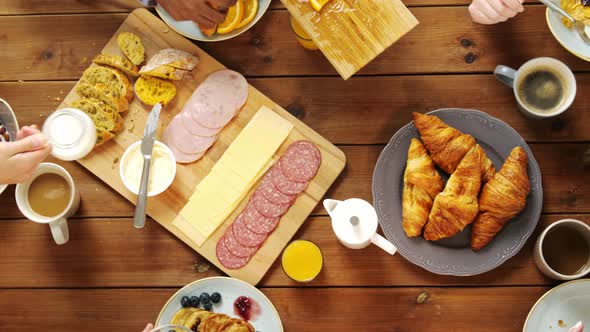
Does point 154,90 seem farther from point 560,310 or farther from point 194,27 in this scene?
point 560,310

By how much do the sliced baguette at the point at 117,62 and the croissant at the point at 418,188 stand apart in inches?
34.1

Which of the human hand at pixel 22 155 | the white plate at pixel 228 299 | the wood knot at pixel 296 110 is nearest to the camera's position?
the human hand at pixel 22 155

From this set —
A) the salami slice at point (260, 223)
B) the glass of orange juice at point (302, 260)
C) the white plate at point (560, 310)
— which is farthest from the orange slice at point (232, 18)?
the white plate at point (560, 310)

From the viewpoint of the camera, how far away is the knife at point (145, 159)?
191 centimetres

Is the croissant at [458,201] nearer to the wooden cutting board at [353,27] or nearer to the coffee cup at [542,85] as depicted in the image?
the coffee cup at [542,85]

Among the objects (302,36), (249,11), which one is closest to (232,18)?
(249,11)

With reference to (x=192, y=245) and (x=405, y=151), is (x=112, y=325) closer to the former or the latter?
(x=192, y=245)

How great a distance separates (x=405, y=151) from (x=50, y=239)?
3.61ft

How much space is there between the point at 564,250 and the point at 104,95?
1.39 metres

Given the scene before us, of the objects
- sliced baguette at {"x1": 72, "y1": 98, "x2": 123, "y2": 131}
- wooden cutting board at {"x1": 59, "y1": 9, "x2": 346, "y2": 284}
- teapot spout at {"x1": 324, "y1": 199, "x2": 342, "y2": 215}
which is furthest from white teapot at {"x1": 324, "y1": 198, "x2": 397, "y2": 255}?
sliced baguette at {"x1": 72, "y1": 98, "x2": 123, "y2": 131}

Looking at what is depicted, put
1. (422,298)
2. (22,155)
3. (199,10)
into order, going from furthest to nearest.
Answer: (422,298), (199,10), (22,155)

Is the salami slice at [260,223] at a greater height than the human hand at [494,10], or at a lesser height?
lesser

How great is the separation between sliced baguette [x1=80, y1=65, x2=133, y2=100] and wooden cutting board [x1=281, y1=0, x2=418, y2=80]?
54 centimetres

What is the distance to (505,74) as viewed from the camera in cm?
190
